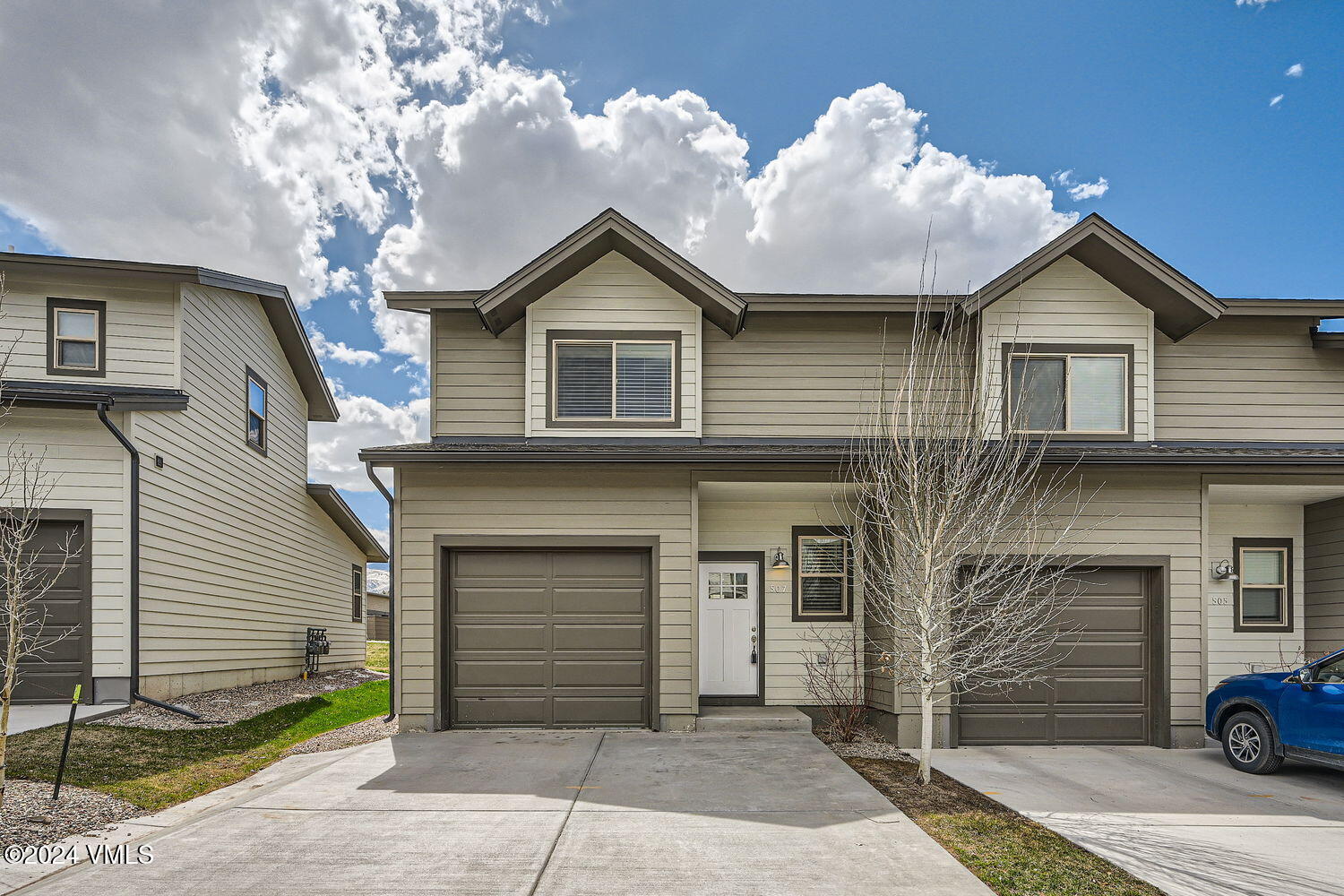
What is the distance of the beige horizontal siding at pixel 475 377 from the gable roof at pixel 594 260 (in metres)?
0.31

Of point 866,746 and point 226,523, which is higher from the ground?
point 226,523

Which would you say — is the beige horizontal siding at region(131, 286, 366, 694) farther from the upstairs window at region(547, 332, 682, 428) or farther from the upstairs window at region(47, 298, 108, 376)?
the upstairs window at region(547, 332, 682, 428)

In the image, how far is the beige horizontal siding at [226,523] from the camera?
34.0 feet

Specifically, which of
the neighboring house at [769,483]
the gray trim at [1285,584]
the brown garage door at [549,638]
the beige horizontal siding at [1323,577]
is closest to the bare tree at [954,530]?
the neighboring house at [769,483]

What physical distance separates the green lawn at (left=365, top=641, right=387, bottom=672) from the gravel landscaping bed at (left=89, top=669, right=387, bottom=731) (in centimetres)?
497

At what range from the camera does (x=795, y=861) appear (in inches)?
196

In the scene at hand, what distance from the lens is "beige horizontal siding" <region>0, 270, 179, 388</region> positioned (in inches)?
404

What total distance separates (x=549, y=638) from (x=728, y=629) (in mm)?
2575

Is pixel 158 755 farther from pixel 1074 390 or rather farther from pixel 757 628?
pixel 1074 390

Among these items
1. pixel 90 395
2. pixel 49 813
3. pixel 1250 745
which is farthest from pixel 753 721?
pixel 90 395

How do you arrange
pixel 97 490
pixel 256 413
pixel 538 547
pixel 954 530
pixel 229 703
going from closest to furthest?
1. pixel 954 530
2. pixel 538 547
3. pixel 97 490
4. pixel 229 703
5. pixel 256 413

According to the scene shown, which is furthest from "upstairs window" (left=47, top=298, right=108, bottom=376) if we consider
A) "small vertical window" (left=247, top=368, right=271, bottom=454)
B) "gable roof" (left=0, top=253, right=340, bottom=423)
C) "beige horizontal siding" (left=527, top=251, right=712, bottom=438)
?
"beige horizontal siding" (left=527, top=251, right=712, bottom=438)

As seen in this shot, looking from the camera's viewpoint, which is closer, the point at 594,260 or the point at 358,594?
the point at 594,260

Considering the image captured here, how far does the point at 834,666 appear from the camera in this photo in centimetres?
999
